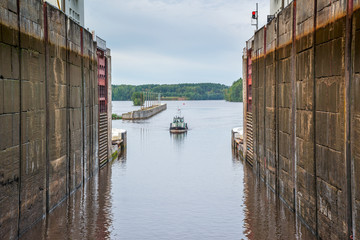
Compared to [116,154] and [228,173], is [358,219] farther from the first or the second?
[116,154]

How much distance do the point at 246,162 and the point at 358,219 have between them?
2214 centimetres

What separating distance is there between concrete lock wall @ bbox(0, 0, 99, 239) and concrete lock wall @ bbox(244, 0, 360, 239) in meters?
9.17

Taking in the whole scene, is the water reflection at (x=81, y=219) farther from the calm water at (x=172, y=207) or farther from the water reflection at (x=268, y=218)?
the water reflection at (x=268, y=218)

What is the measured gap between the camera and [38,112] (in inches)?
639

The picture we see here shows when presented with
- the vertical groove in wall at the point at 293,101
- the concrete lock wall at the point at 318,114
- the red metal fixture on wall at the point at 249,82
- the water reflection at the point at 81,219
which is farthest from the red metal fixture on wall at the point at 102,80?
the vertical groove in wall at the point at 293,101

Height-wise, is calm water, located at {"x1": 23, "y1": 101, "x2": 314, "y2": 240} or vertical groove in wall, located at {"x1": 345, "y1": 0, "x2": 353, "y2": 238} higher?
vertical groove in wall, located at {"x1": 345, "y1": 0, "x2": 353, "y2": 238}

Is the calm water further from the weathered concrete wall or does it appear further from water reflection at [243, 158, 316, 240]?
the weathered concrete wall

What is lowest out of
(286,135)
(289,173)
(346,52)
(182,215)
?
(182,215)

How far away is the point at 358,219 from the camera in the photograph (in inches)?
423

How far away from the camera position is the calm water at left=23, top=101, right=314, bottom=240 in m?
16.3

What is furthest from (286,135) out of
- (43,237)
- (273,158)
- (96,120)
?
(96,120)

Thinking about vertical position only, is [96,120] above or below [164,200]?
above

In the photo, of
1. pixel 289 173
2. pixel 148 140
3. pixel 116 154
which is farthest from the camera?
pixel 148 140

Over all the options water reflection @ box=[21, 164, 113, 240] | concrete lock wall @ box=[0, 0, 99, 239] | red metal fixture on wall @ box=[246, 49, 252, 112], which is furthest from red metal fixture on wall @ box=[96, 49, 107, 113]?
red metal fixture on wall @ box=[246, 49, 252, 112]
